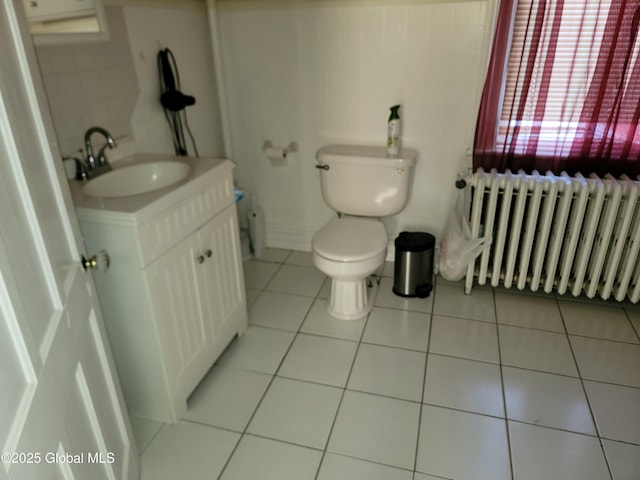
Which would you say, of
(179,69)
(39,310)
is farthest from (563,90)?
(39,310)

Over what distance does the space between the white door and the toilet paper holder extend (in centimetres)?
164

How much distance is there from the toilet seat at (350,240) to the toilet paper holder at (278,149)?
0.58 meters

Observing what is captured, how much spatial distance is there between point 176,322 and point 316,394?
65 centimetres

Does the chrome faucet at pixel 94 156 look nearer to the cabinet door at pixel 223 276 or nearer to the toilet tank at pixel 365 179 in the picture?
the cabinet door at pixel 223 276

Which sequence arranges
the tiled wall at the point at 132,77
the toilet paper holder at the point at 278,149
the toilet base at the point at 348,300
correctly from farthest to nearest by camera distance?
the toilet paper holder at the point at 278,149 → the toilet base at the point at 348,300 → the tiled wall at the point at 132,77

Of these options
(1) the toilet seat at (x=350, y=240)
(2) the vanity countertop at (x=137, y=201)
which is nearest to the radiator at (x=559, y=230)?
(1) the toilet seat at (x=350, y=240)

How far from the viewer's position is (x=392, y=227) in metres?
2.82

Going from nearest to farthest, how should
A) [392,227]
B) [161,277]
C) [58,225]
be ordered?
[58,225] < [161,277] < [392,227]

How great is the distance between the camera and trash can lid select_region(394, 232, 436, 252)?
7.96ft

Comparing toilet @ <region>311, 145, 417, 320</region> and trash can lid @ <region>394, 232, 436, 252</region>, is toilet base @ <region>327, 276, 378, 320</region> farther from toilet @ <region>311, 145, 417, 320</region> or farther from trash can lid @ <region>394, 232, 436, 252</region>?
trash can lid @ <region>394, 232, 436, 252</region>

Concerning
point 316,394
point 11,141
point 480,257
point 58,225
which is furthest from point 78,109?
point 480,257

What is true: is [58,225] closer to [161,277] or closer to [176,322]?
[161,277]

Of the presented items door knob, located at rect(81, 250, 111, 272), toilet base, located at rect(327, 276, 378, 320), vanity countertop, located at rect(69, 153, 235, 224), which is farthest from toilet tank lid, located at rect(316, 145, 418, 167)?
door knob, located at rect(81, 250, 111, 272)

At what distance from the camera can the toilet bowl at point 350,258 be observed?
2148mm
